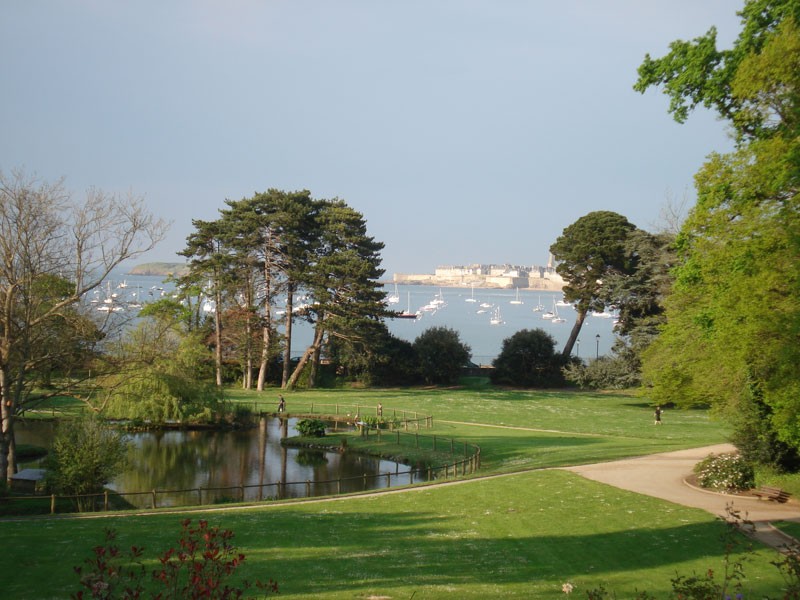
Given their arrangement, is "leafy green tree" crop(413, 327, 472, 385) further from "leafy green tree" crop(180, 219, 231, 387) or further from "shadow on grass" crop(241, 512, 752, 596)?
"shadow on grass" crop(241, 512, 752, 596)

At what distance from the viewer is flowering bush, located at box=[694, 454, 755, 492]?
72.7 ft

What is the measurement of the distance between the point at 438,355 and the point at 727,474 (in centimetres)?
4887

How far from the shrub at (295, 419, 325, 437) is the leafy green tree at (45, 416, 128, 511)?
1585 cm

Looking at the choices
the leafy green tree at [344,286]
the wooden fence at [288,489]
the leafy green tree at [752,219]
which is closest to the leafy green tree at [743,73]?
the leafy green tree at [752,219]

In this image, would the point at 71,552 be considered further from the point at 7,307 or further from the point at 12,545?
the point at 7,307

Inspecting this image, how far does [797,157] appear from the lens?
58.5 feet

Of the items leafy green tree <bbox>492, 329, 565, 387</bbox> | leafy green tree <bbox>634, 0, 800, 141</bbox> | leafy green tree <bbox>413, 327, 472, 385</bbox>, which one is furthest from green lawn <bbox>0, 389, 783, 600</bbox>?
leafy green tree <bbox>492, 329, 565, 387</bbox>

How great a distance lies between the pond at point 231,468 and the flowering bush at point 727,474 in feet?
35.3

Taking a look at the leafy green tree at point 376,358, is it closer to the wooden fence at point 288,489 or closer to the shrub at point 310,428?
the shrub at point 310,428

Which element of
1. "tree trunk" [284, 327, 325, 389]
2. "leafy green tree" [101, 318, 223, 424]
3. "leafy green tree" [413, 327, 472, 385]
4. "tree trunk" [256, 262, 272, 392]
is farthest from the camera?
"leafy green tree" [413, 327, 472, 385]

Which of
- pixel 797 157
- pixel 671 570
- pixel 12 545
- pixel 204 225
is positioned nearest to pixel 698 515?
pixel 671 570

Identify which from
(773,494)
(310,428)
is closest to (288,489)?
(310,428)

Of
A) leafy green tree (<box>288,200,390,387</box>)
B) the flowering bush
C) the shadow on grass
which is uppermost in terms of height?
leafy green tree (<box>288,200,390,387</box>)

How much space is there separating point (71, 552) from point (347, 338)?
4835 cm
